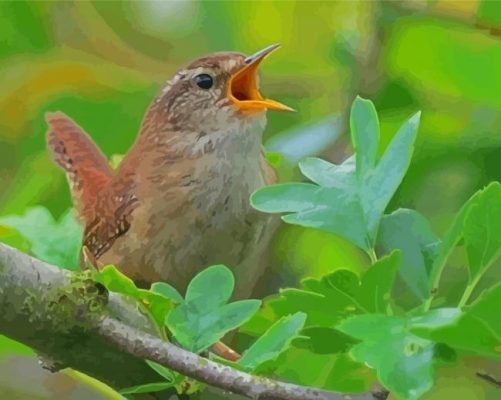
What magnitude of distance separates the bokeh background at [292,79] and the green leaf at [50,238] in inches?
9.3


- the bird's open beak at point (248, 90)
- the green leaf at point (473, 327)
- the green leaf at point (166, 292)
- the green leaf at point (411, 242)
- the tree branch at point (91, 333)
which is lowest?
the tree branch at point (91, 333)

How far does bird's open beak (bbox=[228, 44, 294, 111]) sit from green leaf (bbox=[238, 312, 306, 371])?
1.27 ft

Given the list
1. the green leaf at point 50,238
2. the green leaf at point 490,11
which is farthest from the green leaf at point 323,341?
the green leaf at point 490,11

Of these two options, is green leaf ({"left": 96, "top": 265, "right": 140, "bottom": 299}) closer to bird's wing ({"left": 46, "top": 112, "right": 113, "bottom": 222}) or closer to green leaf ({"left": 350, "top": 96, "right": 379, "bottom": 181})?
green leaf ({"left": 350, "top": 96, "right": 379, "bottom": 181})

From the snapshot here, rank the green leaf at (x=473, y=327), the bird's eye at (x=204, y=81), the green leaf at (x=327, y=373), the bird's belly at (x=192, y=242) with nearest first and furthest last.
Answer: the green leaf at (x=473, y=327), the green leaf at (x=327, y=373), the bird's belly at (x=192, y=242), the bird's eye at (x=204, y=81)

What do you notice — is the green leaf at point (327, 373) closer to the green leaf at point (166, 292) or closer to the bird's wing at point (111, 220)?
the green leaf at point (166, 292)

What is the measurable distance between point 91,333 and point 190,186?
336mm

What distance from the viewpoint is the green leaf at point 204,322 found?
426mm

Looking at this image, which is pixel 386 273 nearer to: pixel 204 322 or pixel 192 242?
pixel 204 322

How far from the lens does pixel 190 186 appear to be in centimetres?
78

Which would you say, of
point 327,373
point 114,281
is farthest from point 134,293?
point 327,373

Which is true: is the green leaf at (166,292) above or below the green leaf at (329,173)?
below

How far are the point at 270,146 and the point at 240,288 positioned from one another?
360 mm

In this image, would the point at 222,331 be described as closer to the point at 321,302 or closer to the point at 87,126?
the point at 321,302
